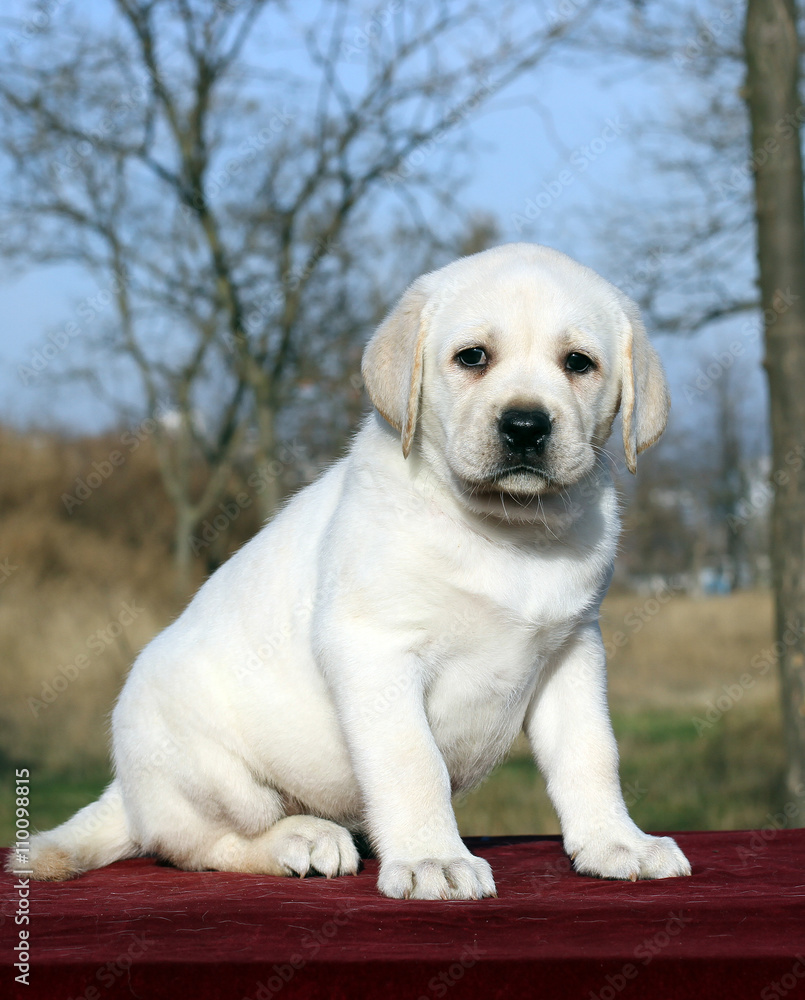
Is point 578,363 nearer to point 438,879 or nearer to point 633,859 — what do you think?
point 633,859

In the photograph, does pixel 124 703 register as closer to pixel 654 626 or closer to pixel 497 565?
pixel 497 565

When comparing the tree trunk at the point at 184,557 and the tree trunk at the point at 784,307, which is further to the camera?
the tree trunk at the point at 184,557

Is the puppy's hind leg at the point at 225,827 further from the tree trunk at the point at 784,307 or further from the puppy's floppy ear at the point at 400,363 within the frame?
the tree trunk at the point at 784,307

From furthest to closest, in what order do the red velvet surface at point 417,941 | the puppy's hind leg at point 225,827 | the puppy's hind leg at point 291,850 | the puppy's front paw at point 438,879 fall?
the puppy's hind leg at point 225,827
the puppy's hind leg at point 291,850
the puppy's front paw at point 438,879
the red velvet surface at point 417,941

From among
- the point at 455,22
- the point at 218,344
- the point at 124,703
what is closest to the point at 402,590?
the point at 124,703

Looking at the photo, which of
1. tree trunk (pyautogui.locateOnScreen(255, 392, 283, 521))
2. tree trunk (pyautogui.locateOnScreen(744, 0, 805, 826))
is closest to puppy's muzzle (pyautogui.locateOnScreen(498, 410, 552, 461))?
tree trunk (pyautogui.locateOnScreen(744, 0, 805, 826))

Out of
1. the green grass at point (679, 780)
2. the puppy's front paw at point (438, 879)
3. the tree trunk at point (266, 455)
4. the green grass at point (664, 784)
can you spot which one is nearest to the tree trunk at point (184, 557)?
the tree trunk at point (266, 455)

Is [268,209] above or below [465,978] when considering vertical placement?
above

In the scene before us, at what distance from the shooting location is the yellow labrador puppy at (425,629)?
291cm

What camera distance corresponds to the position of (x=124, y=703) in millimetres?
3521

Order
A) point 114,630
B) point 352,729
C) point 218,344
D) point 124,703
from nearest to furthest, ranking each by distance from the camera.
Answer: point 352,729, point 124,703, point 114,630, point 218,344

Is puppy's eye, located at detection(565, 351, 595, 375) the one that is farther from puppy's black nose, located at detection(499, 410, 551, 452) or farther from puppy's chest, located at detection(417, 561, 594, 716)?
puppy's chest, located at detection(417, 561, 594, 716)

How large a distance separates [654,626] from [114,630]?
32.2ft

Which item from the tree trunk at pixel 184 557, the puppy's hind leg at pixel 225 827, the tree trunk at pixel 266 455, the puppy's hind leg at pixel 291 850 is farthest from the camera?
the tree trunk at pixel 184 557
